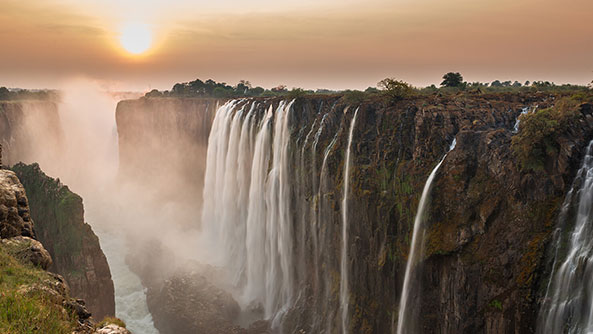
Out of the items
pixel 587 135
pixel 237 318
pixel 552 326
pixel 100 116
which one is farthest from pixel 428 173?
pixel 100 116

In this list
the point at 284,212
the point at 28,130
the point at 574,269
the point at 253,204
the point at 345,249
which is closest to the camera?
the point at 574,269

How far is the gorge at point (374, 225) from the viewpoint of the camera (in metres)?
12.8

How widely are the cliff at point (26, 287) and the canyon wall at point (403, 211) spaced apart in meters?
12.2

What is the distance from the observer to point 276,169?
28547 millimetres

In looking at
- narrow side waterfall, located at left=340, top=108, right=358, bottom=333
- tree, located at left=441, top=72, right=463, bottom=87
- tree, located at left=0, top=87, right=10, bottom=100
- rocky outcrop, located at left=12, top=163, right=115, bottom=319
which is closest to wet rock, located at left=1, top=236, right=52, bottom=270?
narrow side waterfall, located at left=340, top=108, right=358, bottom=333

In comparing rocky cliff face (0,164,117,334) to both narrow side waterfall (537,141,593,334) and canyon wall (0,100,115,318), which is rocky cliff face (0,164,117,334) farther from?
canyon wall (0,100,115,318)

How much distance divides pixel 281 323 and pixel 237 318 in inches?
153

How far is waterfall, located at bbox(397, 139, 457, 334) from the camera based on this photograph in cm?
1620

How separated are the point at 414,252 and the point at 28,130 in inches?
2258

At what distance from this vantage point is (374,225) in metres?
19.3

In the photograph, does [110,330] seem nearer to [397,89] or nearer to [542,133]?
[542,133]

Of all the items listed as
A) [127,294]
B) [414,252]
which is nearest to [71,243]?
[127,294]

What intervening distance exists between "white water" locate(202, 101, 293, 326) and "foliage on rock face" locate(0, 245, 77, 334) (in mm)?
19022

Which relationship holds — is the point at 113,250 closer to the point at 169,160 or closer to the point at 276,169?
the point at 169,160
